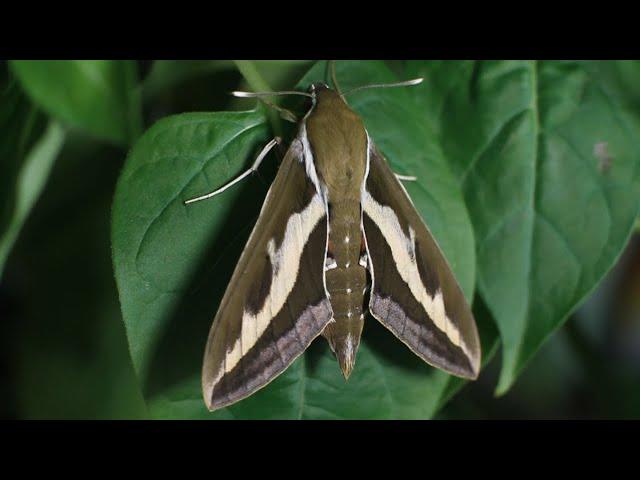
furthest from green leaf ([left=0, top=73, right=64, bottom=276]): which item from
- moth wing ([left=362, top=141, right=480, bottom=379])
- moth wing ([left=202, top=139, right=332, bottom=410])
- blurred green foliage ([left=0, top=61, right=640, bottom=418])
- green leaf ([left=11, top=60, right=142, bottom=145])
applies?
moth wing ([left=362, top=141, right=480, bottom=379])

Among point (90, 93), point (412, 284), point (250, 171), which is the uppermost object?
point (90, 93)

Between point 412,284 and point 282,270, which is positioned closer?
point 282,270

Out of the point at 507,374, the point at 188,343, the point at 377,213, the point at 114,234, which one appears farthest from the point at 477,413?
the point at 114,234

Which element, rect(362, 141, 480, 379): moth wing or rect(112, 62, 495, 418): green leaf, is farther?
rect(362, 141, 480, 379): moth wing

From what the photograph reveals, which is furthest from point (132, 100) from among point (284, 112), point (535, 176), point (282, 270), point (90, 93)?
point (535, 176)

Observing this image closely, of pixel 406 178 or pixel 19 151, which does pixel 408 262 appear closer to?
pixel 406 178

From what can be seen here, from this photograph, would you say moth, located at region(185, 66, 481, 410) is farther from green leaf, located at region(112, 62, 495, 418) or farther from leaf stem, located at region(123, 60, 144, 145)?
leaf stem, located at region(123, 60, 144, 145)
